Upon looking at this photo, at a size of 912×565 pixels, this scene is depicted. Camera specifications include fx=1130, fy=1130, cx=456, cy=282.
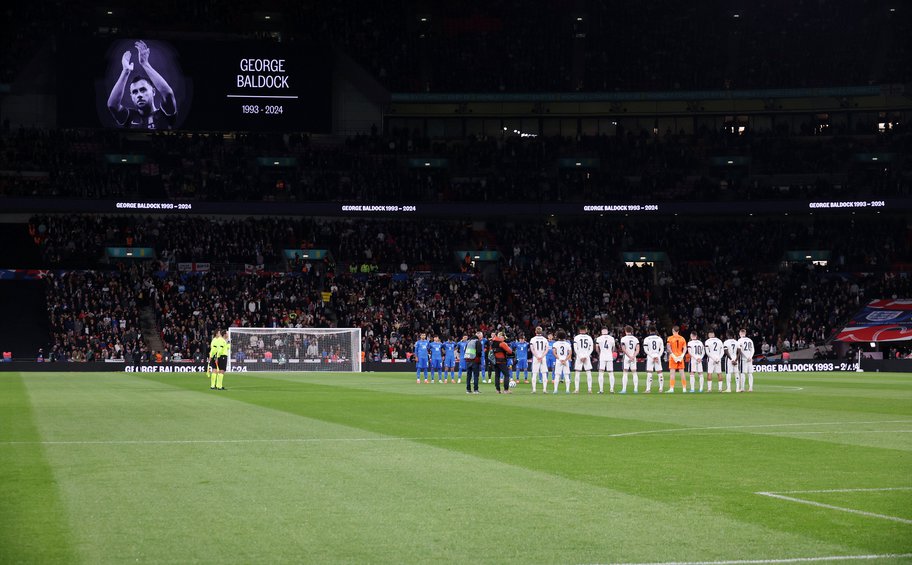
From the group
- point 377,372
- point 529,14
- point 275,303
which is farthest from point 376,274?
point 529,14

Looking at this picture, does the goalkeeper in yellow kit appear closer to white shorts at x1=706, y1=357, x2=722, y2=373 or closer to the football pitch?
the football pitch

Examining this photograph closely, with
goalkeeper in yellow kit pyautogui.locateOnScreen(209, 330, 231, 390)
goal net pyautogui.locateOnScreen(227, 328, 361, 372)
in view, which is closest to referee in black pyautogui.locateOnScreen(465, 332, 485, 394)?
goalkeeper in yellow kit pyautogui.locateOnScreen(209, 330, 231, 390)

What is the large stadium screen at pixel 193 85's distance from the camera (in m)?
68.2

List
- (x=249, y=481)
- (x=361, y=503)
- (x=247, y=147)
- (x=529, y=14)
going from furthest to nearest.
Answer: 1. (x=529, y=14)
2. (x=247, y=147)
3. (x=249, y=481)
4. (x=361, y=503)

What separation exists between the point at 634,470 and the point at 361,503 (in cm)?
446

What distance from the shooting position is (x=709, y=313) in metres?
69.0

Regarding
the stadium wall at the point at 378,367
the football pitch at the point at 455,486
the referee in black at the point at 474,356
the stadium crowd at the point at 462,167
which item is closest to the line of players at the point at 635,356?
the referee in black at the point at 474,356

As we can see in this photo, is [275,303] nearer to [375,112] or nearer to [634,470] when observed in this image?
[375,112]

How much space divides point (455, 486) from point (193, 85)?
195ft

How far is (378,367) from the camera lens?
6153 cm

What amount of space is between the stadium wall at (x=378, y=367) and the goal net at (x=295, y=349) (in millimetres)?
874

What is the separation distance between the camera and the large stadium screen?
68.2 meters

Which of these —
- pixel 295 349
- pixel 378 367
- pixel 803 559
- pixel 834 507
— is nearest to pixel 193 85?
pixel 295 349

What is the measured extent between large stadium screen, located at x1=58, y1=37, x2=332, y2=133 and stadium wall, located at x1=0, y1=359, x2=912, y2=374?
17009mm
